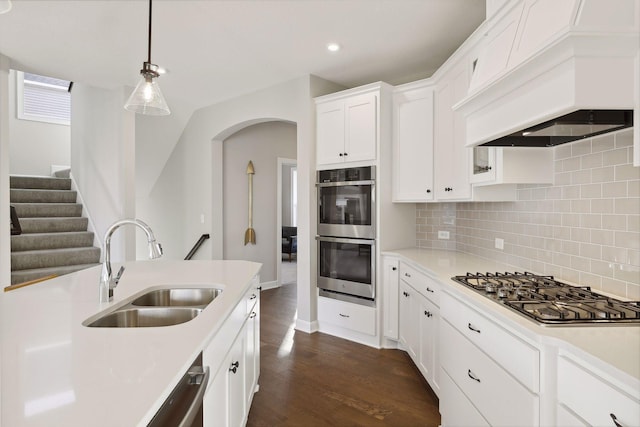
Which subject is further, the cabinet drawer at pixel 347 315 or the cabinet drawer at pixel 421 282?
the cabinet drawer at pixel 347 315

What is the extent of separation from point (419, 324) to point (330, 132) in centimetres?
204

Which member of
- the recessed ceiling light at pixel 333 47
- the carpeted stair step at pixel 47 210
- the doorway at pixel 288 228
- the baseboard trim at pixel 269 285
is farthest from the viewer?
the doorway at pixel 288 228

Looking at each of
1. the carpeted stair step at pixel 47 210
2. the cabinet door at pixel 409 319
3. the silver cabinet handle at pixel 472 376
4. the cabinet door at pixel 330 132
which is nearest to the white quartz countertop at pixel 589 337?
the silver cabinet handle at pixel 472 376

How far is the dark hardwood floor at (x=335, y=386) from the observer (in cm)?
222

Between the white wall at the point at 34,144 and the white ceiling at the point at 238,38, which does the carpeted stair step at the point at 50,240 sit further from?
the white wall at the point at 34,144

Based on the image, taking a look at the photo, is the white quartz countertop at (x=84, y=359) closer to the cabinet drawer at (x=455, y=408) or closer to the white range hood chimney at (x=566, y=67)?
the cabinet drawer at (x=455, y=408)

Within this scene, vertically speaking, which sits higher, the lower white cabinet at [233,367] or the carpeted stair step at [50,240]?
the carpeted stair step at [50,240]

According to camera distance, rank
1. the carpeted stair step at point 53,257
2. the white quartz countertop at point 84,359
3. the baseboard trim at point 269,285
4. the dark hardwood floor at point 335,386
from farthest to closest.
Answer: the baseboard trim at point 269,285 < the carpeted stair step at point 53,257 < the dark hardwood floor at point 335,386 < the white quartz countertop at point 84,359

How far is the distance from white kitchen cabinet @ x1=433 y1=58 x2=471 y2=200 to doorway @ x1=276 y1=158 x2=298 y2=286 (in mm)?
3252

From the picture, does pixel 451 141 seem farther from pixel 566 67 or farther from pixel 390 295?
pixel 566 67

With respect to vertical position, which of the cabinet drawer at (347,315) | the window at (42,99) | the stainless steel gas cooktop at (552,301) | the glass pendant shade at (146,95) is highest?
the window at (42,99)

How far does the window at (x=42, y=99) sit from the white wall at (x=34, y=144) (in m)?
0.08

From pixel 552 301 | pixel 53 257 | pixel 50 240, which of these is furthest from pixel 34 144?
pixel 552 301

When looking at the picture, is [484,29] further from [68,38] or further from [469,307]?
[68,38]
